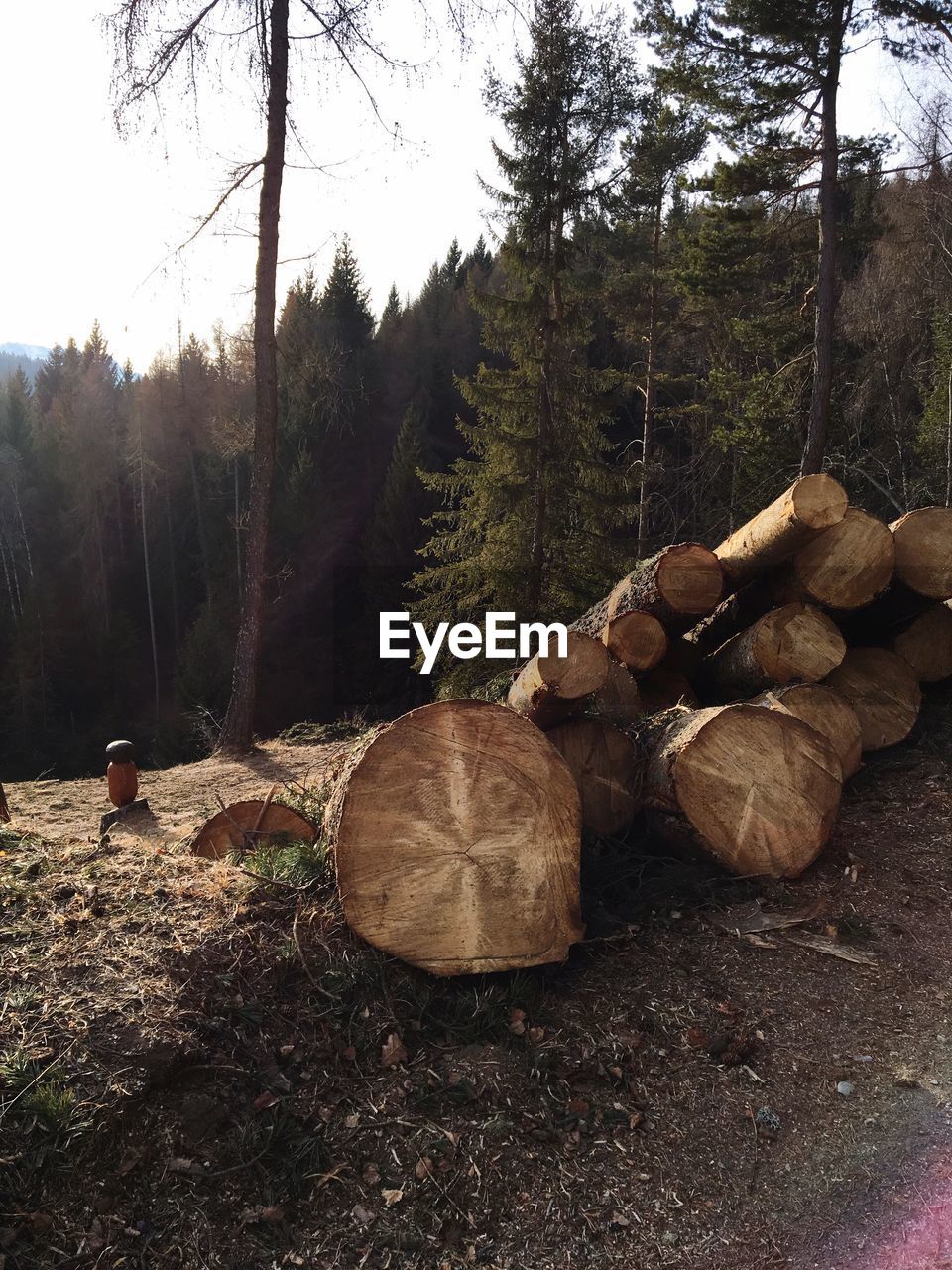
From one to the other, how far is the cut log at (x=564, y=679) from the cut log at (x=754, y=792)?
1.95ft

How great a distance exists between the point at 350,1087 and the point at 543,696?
1838mm

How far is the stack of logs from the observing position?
2.69 metres

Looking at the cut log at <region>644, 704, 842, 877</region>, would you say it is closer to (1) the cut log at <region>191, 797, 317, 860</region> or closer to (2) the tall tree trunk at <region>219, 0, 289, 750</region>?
(1) the cut log at <region>191, 797, 317, 860</region>

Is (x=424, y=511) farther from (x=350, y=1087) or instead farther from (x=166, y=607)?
(x=350, y=1087)

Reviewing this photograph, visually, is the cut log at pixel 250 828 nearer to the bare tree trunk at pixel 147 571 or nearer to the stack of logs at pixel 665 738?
the stack of logs at pixel 665 738

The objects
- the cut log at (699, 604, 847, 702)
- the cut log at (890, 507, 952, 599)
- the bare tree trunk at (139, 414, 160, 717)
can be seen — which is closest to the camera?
the cut log at (699, 604, 847, 702)

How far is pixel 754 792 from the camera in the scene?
10.5 feet

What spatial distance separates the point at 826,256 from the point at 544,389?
12.5 ft

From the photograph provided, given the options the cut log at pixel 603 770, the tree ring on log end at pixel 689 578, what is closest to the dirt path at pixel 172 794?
the cut log at pixel 603 770

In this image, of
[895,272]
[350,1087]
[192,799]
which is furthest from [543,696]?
[895,272]

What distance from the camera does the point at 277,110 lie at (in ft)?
27.8

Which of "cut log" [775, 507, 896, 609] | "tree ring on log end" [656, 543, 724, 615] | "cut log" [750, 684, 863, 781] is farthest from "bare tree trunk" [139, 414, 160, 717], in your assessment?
"cut log" [750, 684, 863, 781]

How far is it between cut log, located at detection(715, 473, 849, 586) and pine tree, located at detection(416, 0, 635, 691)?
7.09 metres

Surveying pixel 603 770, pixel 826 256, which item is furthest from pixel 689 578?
pixel 826 256
